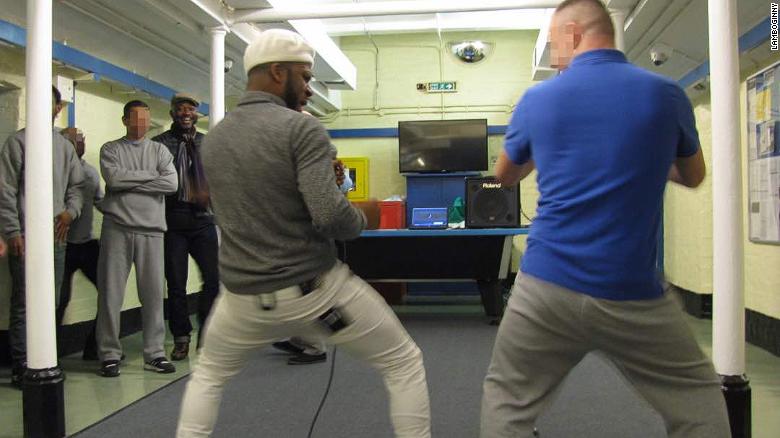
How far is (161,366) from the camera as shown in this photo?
3.68m

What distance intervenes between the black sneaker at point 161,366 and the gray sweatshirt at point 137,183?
2.46 ft

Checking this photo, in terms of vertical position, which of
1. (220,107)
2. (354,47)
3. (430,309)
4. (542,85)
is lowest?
(430,309)

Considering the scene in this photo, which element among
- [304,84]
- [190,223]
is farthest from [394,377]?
[190,223]

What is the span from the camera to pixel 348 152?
8.76 m

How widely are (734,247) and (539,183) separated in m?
1.37

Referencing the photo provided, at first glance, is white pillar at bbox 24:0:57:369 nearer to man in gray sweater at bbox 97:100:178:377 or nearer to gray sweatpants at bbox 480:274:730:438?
man in gray sweater at bbox 97:100:178:377

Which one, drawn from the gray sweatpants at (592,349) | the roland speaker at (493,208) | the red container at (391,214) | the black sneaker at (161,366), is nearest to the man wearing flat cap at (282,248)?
the gray sweatpants at (592,349)

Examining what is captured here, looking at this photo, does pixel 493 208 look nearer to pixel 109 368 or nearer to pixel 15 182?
pixel 109 368

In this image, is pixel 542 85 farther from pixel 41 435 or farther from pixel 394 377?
pixel 41 435

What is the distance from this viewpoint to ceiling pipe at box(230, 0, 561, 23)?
3.99 m

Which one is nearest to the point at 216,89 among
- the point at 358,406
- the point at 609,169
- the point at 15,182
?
the point at 15,182

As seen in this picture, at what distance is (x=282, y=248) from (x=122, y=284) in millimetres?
2520

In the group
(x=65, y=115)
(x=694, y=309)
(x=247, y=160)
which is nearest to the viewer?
(x=247, y=160)

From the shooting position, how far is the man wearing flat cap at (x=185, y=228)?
387cm
